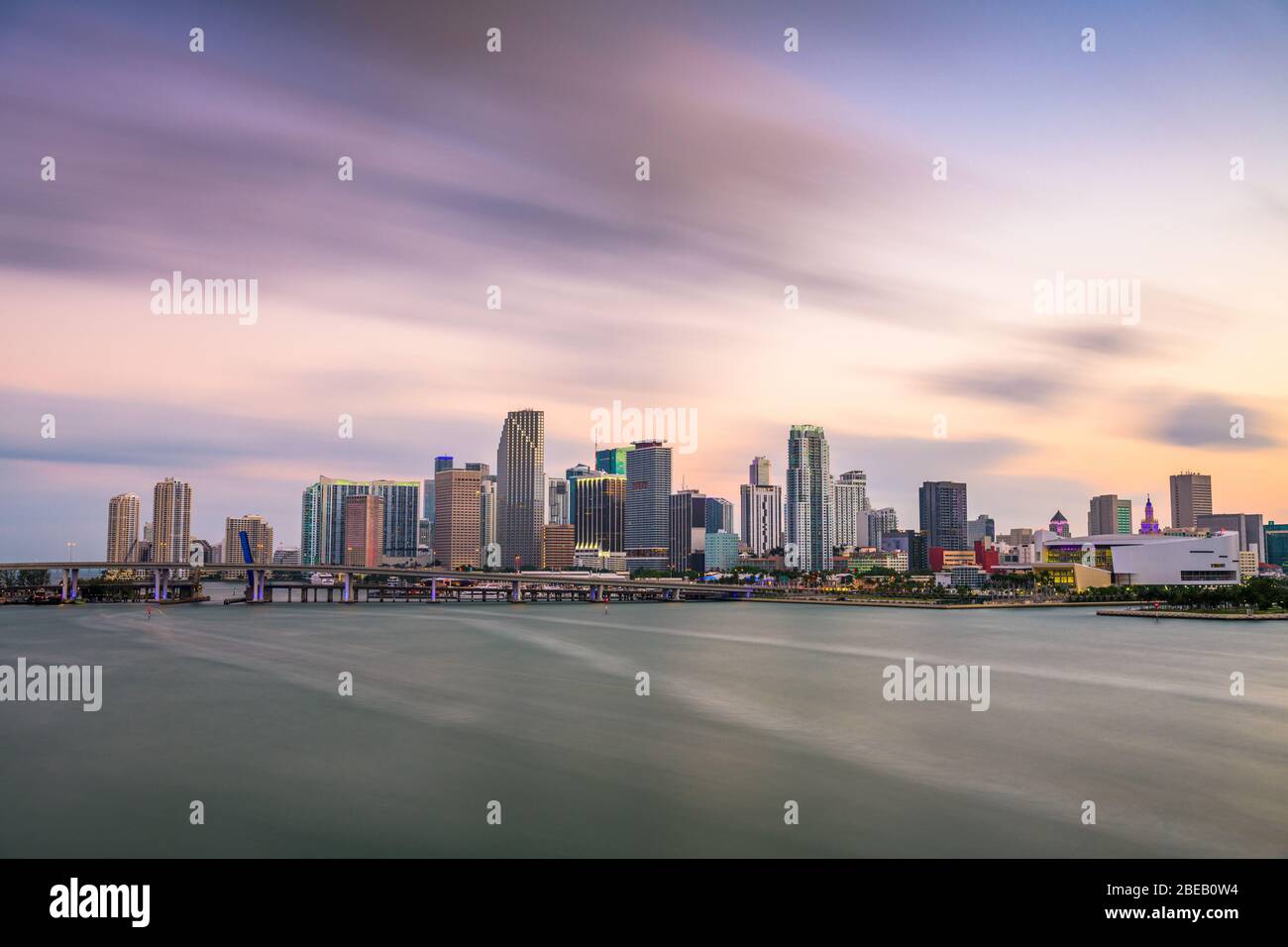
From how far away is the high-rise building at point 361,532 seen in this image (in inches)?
7446

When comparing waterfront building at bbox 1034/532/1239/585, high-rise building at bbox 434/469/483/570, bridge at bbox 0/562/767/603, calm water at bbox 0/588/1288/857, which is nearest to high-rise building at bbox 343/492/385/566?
high-rise building at bbox 434/469/483/570

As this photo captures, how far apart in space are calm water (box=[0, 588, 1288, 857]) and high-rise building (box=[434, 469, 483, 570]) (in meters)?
145

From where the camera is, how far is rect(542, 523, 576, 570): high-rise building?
185m

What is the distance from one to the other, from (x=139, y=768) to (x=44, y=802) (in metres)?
2.21

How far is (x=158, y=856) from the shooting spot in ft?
37.8

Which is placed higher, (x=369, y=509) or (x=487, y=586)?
(x=369, y=509)

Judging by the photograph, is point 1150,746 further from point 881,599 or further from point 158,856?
point 881,599

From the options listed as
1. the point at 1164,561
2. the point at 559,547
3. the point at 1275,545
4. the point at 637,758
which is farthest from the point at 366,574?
the point at 1275,545

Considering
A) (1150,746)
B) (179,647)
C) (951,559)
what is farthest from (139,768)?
(951,559)

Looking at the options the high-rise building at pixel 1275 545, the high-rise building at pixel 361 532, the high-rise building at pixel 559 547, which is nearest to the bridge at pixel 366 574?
the high-rise building at pixel 559 547

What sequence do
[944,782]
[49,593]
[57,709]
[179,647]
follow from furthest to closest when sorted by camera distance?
1. [49,593]
2. [179,647]
3. [57,709]
4. [944,782]

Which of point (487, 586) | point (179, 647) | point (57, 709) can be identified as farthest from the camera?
point (487, 586)
